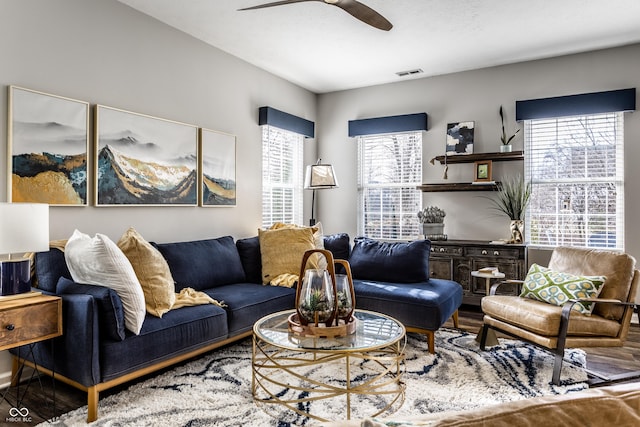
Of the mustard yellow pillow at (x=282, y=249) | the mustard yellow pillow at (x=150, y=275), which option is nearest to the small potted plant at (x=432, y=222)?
the mustard yellow pillow at (x=282, y=249)

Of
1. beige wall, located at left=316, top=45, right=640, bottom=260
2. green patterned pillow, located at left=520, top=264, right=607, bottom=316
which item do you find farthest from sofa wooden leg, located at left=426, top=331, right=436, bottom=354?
beige wall, located at left=316, top=45, right=640, bottom=260

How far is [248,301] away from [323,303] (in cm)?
108

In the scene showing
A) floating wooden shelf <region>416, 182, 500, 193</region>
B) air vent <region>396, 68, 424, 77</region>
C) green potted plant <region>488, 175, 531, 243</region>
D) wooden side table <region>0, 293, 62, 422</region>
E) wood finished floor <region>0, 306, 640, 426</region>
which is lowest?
wood finished floor <region>0, 306, 640, 426</region>

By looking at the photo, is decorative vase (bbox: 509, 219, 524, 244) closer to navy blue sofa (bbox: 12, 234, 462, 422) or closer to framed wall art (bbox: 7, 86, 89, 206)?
navy blue sofa (bbox: 12, 234, 462, 422)

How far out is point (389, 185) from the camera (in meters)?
5.39

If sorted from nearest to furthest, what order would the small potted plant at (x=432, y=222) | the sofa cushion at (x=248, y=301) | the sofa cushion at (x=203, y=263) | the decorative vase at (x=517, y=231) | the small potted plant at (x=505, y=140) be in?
the sofa cushion at (x=248, y=301) → the sofa cushion at (x=203, y=263) → the decorative vase at (x=517, y=231) → the small potted plant at (x=505, y=140) → the small potted plant at (x=432, y=222)

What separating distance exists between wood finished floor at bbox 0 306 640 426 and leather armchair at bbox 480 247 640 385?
0.40 metres

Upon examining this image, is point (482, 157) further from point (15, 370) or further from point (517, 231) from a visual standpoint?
point (15, 370)

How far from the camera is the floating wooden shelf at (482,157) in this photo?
14.7ft

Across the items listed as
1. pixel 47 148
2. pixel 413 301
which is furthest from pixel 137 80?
pixel 413 301

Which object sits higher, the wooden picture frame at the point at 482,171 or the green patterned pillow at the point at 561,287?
the wooden picture frame at the point at 482,171

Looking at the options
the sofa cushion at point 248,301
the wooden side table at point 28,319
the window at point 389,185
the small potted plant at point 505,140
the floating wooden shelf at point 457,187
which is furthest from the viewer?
the window at point 389,185

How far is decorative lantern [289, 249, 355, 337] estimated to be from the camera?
223 centimetres

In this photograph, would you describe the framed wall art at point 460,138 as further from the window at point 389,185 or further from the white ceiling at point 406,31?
the white ceiling at point 406,31
